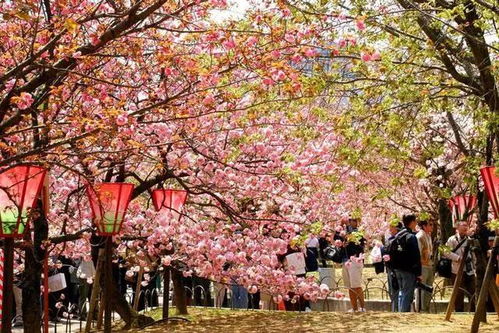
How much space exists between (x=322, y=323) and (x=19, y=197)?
5.64 m

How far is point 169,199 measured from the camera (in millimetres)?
11312

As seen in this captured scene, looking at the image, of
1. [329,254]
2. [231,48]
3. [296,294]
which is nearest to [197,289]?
[329,254]

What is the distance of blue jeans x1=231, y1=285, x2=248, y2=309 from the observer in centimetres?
1595

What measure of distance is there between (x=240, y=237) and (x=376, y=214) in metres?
17.0

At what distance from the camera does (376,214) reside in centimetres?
2917

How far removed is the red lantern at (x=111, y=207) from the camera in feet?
31.6

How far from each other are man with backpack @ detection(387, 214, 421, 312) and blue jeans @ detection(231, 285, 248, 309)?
13.5ft

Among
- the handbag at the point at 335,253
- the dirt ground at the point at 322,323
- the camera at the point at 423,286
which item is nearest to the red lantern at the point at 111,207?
the dirt ground at the point at 322,323

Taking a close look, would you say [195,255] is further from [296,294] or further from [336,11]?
[336,11]

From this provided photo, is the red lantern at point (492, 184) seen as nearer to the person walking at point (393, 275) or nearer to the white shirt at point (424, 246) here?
the person walking at point (393, 275)

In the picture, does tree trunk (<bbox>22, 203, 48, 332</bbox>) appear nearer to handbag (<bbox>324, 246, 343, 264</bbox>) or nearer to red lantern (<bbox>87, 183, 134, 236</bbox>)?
red lantern (<bbox>87, 183, 134, 236</bbox>)

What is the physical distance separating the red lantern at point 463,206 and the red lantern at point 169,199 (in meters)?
4.61

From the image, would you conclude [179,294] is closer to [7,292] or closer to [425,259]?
[425,259]

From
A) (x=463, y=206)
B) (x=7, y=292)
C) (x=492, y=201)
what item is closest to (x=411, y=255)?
(x=463, y=206)
